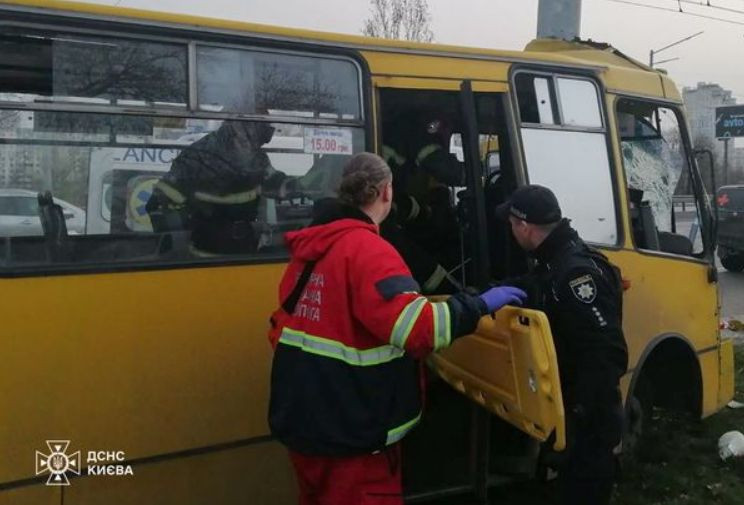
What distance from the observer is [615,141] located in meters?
4.30

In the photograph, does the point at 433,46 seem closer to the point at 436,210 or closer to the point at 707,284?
the point at 436,210

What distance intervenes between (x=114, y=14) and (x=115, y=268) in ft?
3.47

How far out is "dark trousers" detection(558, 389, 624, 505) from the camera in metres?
2.94

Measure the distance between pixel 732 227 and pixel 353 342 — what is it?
15003 millimetres

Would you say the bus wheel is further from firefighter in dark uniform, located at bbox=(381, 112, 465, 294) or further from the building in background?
the building in background

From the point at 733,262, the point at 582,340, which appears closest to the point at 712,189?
the point at 582,340

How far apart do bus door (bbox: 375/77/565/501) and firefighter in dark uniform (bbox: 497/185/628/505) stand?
25 cm

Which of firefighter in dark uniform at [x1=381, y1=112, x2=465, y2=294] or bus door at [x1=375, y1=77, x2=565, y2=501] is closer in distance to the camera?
bus door at [x1=375, y1=77, x2=565, y2=501]

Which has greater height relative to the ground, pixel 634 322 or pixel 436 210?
pixel 436 210

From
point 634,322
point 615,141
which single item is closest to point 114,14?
point 615,141

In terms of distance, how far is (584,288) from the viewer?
9.73 ft

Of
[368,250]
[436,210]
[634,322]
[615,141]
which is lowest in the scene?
[634,322]

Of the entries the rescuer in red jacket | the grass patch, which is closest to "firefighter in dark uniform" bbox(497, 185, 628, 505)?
the rescuer in red jacket

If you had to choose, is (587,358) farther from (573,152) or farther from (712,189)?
(712,189)
